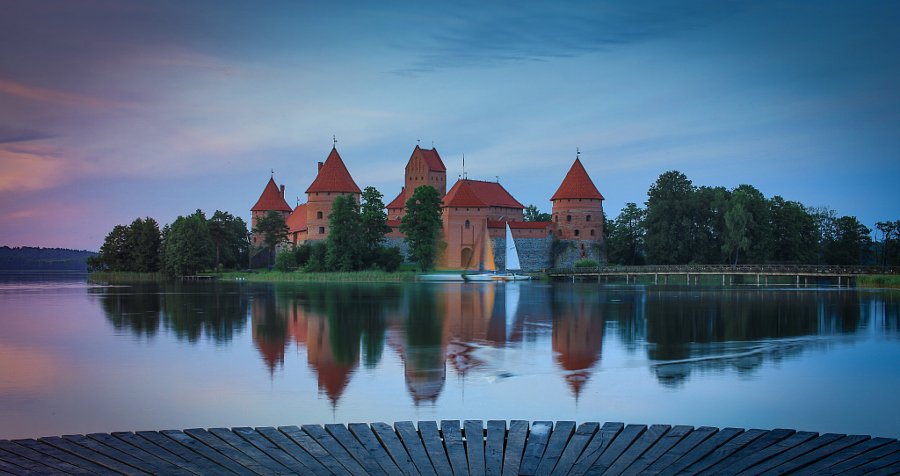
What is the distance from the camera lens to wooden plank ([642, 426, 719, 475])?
4.37 m

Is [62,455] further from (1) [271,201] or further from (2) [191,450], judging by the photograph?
(1) [271,201]

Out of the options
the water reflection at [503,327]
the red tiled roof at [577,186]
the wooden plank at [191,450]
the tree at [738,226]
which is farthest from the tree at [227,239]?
the wooden plank at [191,450]

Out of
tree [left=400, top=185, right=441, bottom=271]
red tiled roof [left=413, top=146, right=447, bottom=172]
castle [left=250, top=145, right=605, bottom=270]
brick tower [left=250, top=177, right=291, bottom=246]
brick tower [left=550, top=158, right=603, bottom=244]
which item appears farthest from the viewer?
brick tower [left=250, top=177, right=291, bottom=246]

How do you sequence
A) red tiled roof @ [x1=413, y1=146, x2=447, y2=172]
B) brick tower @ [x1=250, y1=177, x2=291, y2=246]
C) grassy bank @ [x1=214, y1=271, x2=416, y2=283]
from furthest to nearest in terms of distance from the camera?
brick tower @ [x1=250, y1=177, x2=291, y2=246], red tiled roof @ [x1=413, y1=146, x2=447, y2=172], grassy bank @ [x1=214, y1=271, x2=416, y2=283]

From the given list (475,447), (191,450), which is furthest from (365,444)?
(191,450)

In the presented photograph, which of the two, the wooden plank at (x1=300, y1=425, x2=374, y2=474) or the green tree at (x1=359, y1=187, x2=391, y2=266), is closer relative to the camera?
the wooden plank at (x1=300, y1=425, x2=374, y2=474)

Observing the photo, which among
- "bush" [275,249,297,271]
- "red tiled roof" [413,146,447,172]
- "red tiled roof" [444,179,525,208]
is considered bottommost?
"bush" [275,249,297,271]

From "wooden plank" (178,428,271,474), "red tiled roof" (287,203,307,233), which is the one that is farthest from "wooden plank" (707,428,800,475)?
"red tiled roof" (287,203,307,233)

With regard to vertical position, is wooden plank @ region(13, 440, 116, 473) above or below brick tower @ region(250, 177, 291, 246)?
below

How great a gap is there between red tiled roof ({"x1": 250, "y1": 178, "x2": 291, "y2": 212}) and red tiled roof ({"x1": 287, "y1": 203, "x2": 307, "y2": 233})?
115 inches

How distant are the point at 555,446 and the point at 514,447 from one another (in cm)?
24

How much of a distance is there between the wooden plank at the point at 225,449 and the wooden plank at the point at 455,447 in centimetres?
98

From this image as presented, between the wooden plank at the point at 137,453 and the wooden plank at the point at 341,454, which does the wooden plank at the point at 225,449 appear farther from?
the wooden plank at the point at 341,454

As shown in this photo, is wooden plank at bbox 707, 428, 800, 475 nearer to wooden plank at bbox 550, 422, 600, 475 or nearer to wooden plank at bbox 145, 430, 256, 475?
wooden plank at bbox 550, 422, 600, 475
